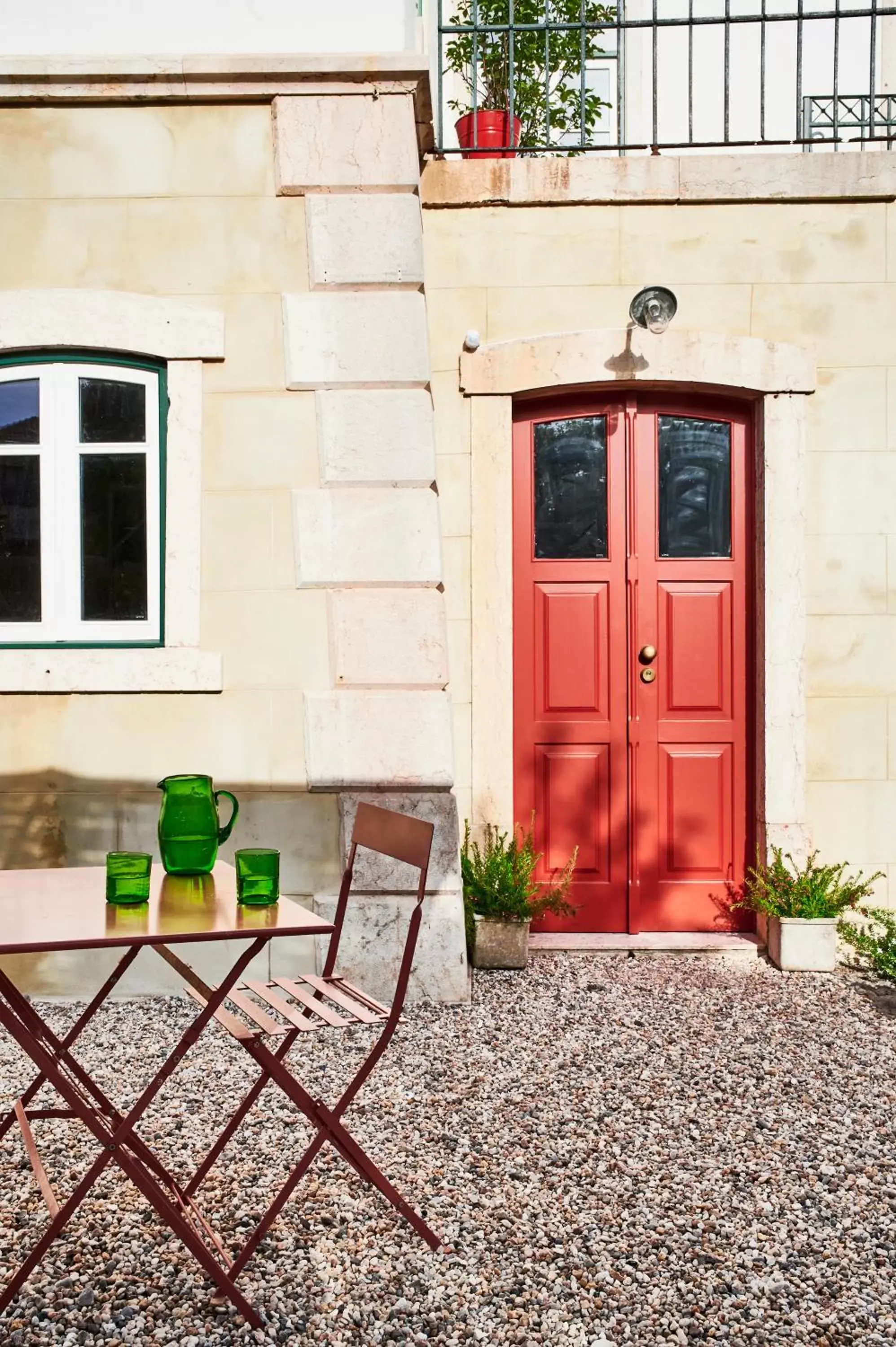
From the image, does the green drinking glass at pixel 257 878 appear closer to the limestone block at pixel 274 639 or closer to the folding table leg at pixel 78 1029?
the folding table leg at pixel 78 1029

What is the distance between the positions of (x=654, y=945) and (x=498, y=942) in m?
0.84

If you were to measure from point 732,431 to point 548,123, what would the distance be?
172cm

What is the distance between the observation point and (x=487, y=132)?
5863mm

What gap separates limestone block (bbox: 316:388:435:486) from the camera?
480cm

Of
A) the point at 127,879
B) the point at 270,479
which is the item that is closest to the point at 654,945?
the point at 270,479

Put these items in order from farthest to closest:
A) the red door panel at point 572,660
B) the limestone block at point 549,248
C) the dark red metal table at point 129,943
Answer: the red door panel at point 572,660
the limestone block at point 549,248
the dark red metal table at point 129,943

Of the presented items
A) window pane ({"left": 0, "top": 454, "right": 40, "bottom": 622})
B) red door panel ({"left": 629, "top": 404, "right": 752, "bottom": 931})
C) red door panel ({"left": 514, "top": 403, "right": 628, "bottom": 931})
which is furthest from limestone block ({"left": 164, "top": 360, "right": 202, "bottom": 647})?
red door panel ({"left": 629, "top": 404, "right": 752, "bottom": 931})

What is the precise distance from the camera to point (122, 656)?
4.79 m

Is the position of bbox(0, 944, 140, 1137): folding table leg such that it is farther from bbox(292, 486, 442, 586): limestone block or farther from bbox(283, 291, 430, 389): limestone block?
bbox(283, 291, 430, 389): limestone block

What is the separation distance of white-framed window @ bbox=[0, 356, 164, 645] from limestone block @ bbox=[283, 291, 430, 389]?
0.60 metres

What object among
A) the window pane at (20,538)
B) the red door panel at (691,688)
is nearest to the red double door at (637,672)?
the red door panel at (691,688)

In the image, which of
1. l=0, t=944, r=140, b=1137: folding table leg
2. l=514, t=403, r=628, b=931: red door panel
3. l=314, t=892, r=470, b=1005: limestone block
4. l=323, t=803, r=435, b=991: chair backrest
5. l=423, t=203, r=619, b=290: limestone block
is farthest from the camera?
l=514, t=403, r=628, b=931: red door panel

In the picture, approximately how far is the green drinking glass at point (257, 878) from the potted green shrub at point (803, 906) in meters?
3.55

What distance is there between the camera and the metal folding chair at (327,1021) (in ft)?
8.32
